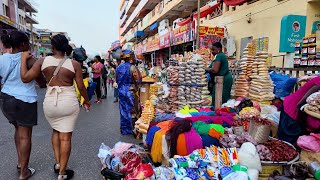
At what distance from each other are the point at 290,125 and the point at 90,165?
2702 mm

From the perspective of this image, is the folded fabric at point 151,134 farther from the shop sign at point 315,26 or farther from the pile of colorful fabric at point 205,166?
the shop sign at point 315,26

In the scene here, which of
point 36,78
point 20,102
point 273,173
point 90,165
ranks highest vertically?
point 36,78

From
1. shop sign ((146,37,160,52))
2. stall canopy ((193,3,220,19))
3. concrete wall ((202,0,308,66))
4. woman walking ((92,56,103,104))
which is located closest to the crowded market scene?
woman walking ((92,56,103,104))

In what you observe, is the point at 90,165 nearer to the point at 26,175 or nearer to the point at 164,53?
the point at 26,175

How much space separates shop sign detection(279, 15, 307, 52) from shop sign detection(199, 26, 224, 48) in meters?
3.42

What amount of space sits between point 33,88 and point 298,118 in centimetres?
321

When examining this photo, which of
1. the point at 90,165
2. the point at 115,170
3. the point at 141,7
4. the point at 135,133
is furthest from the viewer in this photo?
the point at 141,7

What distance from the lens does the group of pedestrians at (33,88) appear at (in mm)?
3002

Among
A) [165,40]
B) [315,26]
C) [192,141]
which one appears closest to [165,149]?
[192,141]

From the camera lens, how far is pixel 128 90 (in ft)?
17.1

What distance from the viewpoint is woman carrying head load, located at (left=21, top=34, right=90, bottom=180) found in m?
2.99

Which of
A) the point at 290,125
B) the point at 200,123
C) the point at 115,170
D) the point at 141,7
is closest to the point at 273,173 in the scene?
the point at 290,125

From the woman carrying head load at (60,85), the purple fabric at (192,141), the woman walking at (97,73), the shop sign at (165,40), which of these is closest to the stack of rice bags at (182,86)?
the purple fabric at (192,141)

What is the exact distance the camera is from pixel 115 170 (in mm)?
2990
